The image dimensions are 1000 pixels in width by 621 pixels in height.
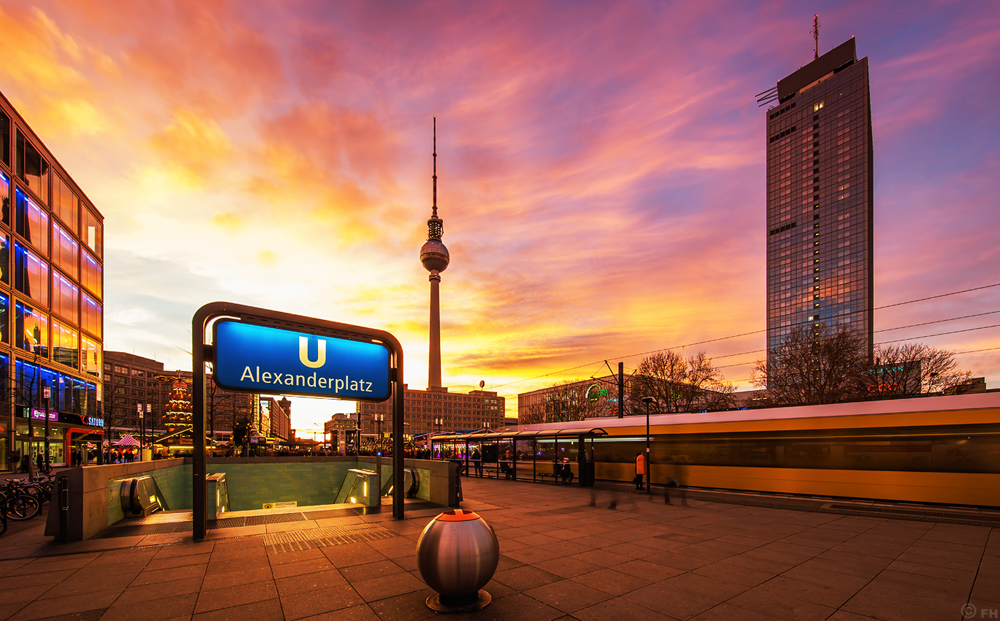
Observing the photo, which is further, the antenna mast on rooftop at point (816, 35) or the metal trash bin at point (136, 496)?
the antenna mast on rooftop at point (816, 35)

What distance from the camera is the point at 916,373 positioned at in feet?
130

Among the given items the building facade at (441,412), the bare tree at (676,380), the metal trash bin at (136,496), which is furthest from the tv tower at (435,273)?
the metal trash bin at (136,496)

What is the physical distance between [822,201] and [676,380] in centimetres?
13060

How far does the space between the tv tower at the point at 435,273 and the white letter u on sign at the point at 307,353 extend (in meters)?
122

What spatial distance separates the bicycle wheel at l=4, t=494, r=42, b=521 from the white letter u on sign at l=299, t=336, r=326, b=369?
940 cm

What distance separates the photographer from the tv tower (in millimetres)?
135250

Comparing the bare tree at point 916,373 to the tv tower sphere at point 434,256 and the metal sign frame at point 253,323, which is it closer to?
the metal sign frame at point 253,323

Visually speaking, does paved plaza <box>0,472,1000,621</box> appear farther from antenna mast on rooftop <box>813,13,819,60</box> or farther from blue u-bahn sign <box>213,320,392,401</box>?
antenna mast on rooftop <box>813,13,819,60</box>

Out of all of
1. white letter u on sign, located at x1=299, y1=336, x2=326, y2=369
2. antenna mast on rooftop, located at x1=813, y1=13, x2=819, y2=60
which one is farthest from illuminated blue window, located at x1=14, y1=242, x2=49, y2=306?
antenna mast on rooftop, located at x1=813, y1=13, x2=819, y2=60

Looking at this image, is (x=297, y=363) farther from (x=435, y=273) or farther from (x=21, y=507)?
(x=435, y=273)

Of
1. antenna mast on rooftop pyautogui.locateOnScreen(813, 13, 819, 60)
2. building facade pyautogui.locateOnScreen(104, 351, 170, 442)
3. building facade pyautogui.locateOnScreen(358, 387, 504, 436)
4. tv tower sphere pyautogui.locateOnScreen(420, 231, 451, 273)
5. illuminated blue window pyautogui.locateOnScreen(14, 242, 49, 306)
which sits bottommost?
building facade pyautogui.locateOnScreen(358, 387, 504, 436)

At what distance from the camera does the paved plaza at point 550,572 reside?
5.82 metres

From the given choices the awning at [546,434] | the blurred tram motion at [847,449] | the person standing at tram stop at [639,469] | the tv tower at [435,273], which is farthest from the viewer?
the tv tower at [435,273]

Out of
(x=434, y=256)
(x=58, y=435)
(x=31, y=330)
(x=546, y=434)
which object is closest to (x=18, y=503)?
(x=546, y=434)
